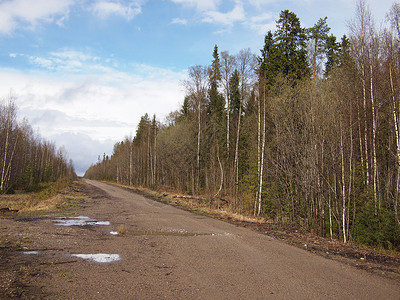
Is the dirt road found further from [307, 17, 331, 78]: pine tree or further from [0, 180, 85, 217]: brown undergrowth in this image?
[307, 17, 331, 78]: pine tree

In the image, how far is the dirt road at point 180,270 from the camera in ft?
15.1

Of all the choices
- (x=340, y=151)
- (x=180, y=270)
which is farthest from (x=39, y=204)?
(x=340, y=151)

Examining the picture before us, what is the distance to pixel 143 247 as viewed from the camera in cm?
761

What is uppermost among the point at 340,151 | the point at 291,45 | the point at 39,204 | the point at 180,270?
the point at 291,45

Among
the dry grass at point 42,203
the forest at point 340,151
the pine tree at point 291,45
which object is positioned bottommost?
the dry grass at point 42,203

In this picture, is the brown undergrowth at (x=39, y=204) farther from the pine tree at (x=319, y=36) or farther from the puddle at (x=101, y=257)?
the pine tree at (x=319, y=36)

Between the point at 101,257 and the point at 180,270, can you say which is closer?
the point at 180,270

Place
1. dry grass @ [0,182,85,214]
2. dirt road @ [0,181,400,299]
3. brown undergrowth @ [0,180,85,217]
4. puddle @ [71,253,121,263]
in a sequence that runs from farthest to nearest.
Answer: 1. dry grass @ [0,182,85,214]
2. brown undergrowth @ [0,180,85,217]
3. puddle @ [71,253,121,263]
4. dirt road @ [0,181,400,299]

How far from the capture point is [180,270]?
5766 millimetres

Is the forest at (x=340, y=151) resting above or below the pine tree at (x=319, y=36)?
below

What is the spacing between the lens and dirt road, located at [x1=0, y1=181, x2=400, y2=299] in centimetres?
461

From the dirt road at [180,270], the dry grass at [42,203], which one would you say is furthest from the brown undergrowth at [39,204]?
the dirt road at [180,270]

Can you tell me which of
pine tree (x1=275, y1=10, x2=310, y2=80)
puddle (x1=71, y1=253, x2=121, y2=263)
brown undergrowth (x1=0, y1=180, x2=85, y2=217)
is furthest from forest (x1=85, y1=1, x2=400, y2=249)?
brown undergrowth (x1=0, y1=180, x2=85, y2=217)

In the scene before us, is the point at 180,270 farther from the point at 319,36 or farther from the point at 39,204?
the point at 319,36
